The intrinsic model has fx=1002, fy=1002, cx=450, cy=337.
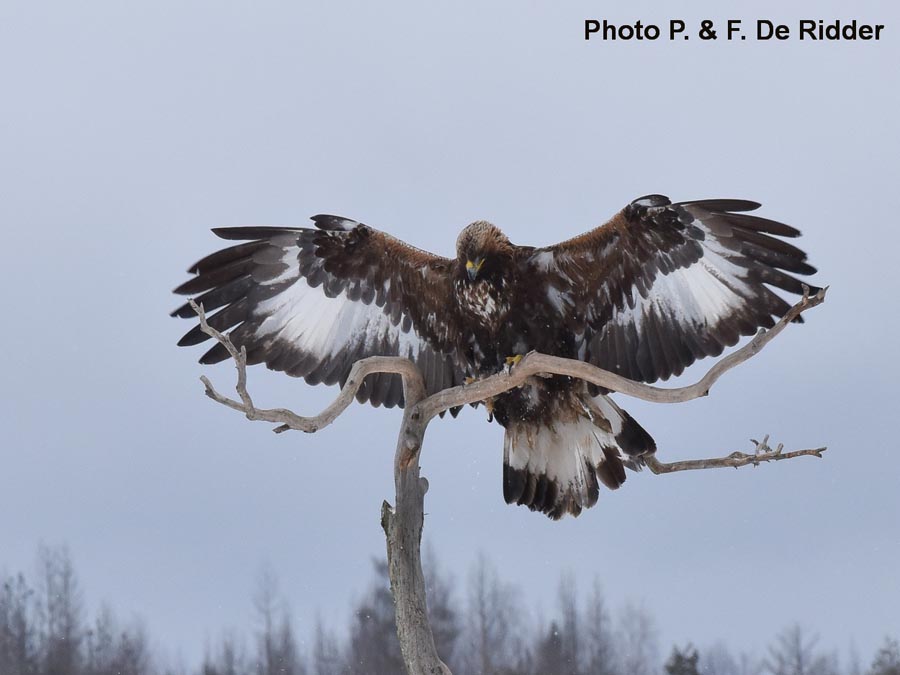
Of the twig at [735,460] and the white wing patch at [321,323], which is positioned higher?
the white wing patch at [321,323]

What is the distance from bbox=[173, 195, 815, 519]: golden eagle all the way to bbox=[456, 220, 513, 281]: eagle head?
1 centimetres

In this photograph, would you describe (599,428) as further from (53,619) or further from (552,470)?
(53,619)

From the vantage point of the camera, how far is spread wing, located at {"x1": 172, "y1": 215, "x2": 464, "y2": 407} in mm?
7441

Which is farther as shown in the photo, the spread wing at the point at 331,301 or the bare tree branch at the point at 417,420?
the spread wing at the point at 331,301

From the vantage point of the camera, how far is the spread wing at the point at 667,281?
691 cm

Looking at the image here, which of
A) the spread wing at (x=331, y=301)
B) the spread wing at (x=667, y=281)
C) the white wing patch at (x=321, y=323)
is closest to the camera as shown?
the spread wing at (x=667, y=281)

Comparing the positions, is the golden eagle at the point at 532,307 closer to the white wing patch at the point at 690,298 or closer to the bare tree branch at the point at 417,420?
the white wing patch at the point at 690,298

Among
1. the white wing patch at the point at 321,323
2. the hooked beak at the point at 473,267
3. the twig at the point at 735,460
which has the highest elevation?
the hooked beak at the point at 473,267

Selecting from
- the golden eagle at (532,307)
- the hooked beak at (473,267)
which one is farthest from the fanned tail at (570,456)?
the hooked beak at (473,267)

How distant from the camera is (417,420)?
704cm

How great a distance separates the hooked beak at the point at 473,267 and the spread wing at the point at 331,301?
1.21ft

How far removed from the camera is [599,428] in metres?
7.61

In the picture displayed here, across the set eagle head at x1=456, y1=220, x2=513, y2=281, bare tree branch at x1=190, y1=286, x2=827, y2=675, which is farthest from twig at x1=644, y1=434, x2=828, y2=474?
eagle head at x1=456, y1=220, x2=513, y2=281

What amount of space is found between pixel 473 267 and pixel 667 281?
1.43 m
